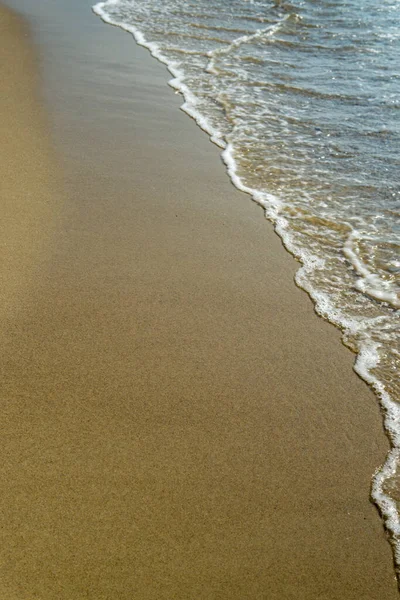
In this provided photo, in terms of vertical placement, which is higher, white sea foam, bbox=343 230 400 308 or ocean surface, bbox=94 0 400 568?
ocean surface, bbox=94 0 400 568

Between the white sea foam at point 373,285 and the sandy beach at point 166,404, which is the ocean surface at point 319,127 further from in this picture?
the sandy beach at point 166,404

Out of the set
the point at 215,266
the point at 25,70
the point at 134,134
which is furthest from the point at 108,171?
the point at 25,70

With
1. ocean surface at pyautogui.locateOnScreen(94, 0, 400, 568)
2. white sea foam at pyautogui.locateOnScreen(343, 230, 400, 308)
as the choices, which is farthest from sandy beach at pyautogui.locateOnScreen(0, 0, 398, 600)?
white sea foam at pyautogui.locateOnScreen(343, 230, 400, 308)

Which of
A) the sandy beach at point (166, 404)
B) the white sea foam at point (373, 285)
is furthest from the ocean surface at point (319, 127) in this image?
the sandy beach at point (166, 404)

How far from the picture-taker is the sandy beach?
241 centimetres

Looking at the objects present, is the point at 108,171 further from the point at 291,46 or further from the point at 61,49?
the point at 291,46

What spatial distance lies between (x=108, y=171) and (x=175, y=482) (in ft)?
9.24

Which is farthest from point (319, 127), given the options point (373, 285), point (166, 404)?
point (166, 404)

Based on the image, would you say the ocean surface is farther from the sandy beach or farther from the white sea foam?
the sandy beach

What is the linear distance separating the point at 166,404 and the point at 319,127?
3.87 meters

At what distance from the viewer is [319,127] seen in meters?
6.15

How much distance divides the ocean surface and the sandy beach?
0.55ft

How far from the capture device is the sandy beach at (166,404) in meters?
2.41

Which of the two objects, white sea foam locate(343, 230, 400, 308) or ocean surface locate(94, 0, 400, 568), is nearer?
ocean surface locate(94, 0, 400, 568)
